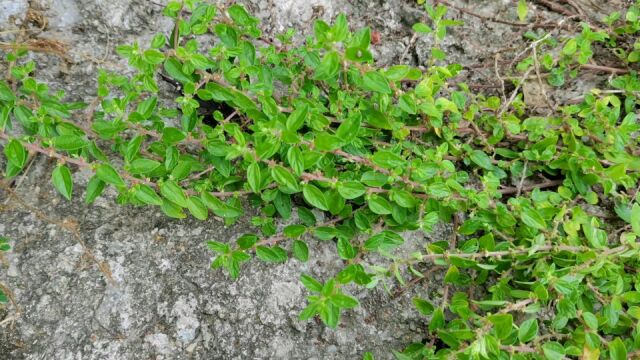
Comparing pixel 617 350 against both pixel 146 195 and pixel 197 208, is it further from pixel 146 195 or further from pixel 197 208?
pixel 146 195

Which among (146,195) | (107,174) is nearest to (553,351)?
(146,195)

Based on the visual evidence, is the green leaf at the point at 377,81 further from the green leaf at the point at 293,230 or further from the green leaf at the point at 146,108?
the green leaf at the point at 146,108

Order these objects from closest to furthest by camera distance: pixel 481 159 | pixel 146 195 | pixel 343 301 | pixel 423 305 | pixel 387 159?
pixel 343 301, pixel 146 195, pixel 387 159, pixel 423 305, pixel 481 159

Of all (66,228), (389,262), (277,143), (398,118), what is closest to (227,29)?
(277,143)

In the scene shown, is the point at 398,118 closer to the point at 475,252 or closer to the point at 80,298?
the point at 475,252

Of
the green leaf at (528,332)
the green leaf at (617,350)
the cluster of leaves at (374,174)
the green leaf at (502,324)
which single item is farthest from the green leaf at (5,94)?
the green leaf at (617,350)
